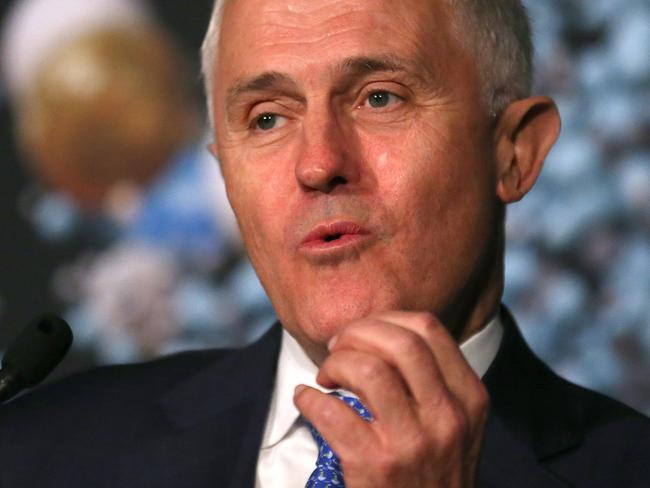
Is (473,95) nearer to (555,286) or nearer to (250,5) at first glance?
(250,5)

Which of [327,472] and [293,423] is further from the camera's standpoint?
[293,423]

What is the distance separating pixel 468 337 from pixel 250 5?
0.56m

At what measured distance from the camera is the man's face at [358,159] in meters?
1.72

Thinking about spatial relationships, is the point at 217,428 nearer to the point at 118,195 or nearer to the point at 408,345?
the point at 408,345

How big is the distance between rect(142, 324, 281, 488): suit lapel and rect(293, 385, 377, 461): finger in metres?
0.50

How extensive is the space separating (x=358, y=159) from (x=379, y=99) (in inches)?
3.8

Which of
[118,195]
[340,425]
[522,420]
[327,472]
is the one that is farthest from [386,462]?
[118,195]

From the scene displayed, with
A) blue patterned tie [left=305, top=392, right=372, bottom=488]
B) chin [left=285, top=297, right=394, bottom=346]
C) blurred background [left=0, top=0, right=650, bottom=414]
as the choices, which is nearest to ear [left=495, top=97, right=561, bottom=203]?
chin [left=285, top=297, right=394, bottom=346]

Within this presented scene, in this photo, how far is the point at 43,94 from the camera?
2.87 metres

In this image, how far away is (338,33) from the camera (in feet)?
5.76

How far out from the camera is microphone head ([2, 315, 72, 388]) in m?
1.59

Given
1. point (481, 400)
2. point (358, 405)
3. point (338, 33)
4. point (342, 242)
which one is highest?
point (338, 33)

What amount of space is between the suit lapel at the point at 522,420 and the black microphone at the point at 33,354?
0.61 meters

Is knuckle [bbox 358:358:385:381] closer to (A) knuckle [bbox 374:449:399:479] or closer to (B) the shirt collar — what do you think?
(A) knuckle [bbox 374:449:399:479]
